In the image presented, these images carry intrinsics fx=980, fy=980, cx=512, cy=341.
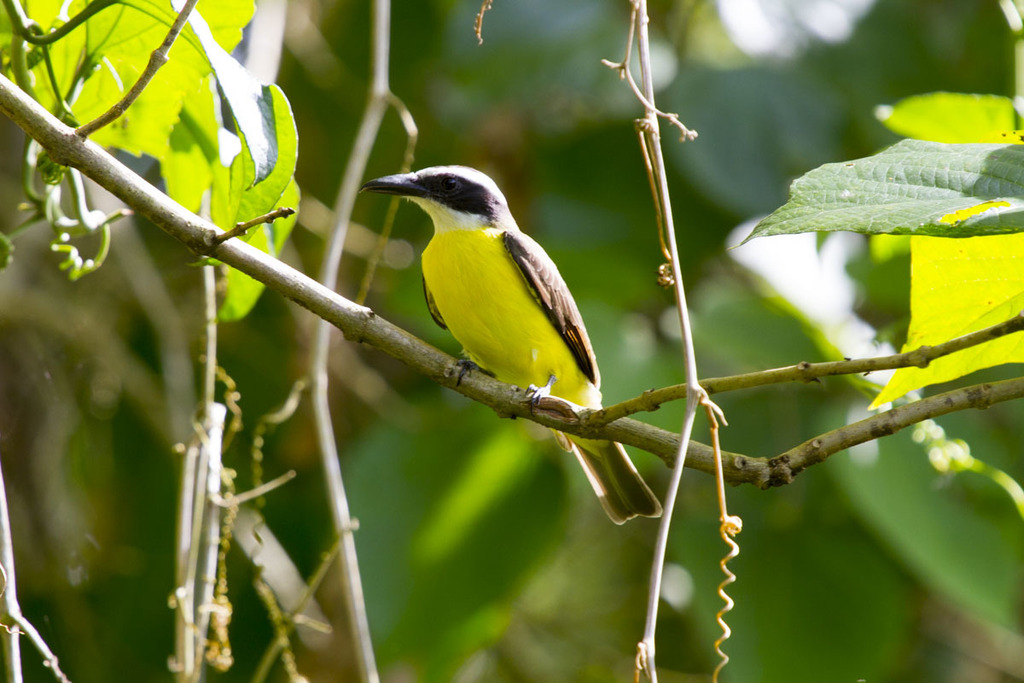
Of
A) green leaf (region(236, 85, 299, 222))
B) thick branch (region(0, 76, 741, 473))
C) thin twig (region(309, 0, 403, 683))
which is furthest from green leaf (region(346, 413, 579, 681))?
green leaf (region(236, 85, 299, 222))

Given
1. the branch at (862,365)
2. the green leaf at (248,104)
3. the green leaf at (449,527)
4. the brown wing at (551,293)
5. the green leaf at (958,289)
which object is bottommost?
the green leaf at (449,527)

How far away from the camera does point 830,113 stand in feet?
14.4

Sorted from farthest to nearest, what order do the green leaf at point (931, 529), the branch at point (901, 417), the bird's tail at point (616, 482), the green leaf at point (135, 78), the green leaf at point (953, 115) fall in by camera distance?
the green leaf at point (931, 529)
the bird's tail at point (616, 482)
the green leaf at point (953, 115)
the green leaf at point (135, 78)
the branch at point (901, 417)

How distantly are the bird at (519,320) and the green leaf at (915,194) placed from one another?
1512mm

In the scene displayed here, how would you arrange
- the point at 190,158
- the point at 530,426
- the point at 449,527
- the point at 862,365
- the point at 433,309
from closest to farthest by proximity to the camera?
the point at 862,365
the point at 190,158
the point at 433,309
the point at 449,527
the point at 530,426

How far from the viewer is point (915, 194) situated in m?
1.47

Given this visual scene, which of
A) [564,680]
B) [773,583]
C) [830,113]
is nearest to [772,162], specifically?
[830,113]

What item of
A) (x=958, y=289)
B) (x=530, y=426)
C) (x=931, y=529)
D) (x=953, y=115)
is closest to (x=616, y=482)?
(x=530, y=426)

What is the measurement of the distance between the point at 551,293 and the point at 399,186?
591 mm

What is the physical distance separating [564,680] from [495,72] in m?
3.16

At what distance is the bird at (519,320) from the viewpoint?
3008 mm

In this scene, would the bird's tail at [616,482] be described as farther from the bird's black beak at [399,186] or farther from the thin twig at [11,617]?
the thin twig at [11,617]

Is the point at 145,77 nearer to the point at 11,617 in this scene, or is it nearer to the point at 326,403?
the point at 11,617

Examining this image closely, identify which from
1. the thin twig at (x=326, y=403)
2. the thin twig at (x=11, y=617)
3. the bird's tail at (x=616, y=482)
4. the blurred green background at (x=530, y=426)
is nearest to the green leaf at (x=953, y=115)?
the blurred green background at (x=530, y=426)
